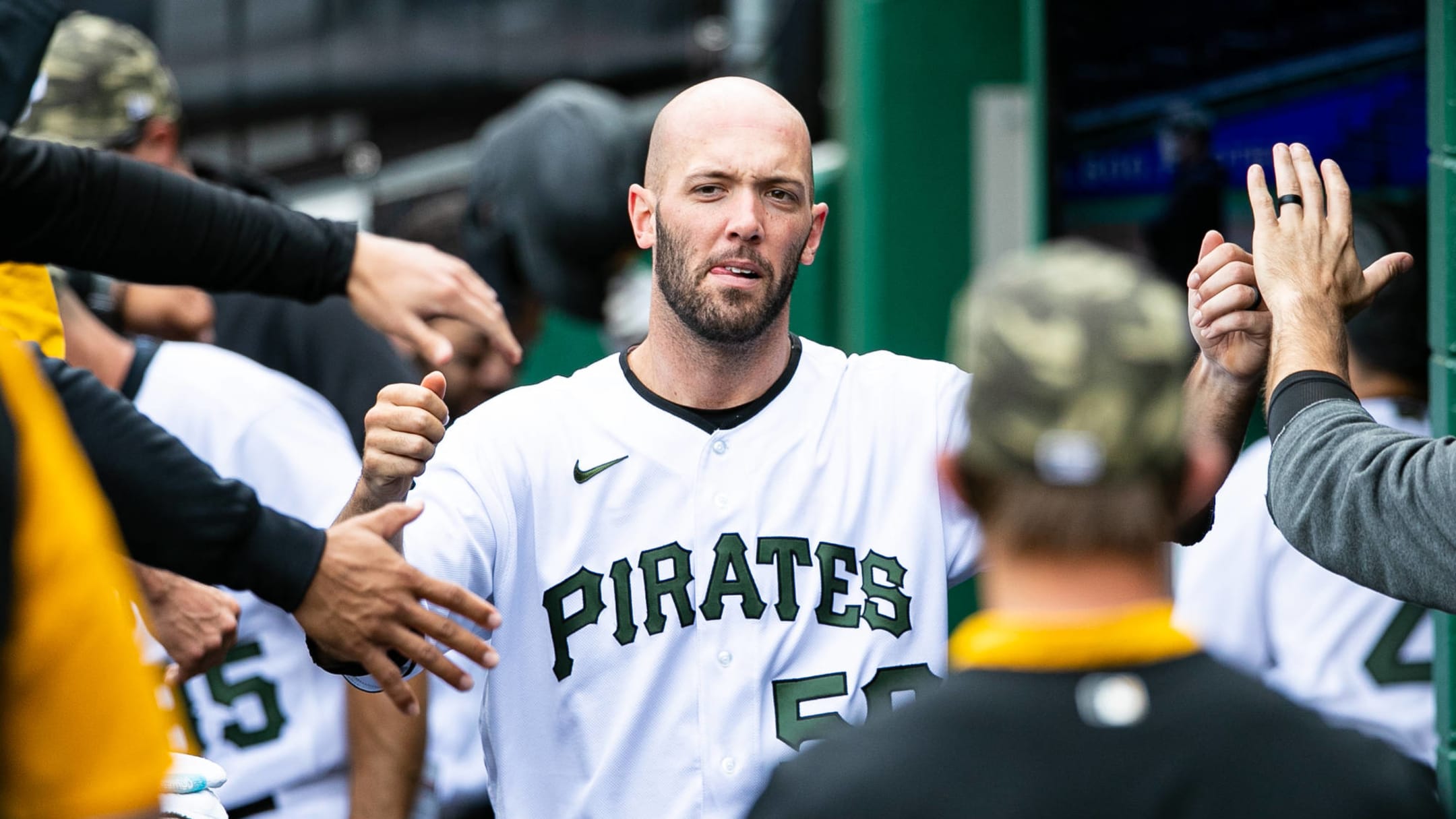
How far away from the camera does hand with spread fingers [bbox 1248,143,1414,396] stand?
2518 millimetres

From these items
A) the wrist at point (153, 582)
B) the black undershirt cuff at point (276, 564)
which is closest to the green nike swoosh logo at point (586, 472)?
the black undershirt cuff at point (276, 564)

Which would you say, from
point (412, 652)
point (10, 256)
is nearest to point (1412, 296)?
point (412, 652)

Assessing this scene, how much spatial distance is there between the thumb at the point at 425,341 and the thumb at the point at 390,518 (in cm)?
42

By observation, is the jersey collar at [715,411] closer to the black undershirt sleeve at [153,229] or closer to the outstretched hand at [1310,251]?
the black undershirt sleeve at [153,229]

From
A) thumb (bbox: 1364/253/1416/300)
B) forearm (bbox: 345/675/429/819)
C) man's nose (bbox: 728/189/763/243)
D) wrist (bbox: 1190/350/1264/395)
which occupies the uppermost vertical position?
man's nose (bbox: 728/189/763/243)

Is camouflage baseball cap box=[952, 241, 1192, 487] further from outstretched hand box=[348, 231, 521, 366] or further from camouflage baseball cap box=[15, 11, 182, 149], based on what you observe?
camouflage baseball cap box=[15, 11, 182, 149]

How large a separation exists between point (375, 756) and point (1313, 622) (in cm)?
206

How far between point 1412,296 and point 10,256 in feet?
10.1

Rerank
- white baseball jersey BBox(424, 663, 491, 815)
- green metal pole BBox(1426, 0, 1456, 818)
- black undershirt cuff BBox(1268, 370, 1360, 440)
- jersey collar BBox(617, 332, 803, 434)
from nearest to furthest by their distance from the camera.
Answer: black undershirt cuff BBox(1268, 370, 1360, 440) < jersey collar BBox(617, 332, 803, 434) < green metal pole BBox(1426, 0, 1456, 818) < white baseball jersey BBox(424, 663, 491, 815)

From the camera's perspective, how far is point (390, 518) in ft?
8.32

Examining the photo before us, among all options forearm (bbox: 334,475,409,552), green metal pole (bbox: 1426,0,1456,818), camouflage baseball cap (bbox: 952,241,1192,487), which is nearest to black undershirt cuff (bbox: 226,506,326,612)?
forearm (bbox: 334,475,409,552)

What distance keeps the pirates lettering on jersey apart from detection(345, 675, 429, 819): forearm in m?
1.11

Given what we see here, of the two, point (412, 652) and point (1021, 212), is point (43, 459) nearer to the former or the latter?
point (412, 652)

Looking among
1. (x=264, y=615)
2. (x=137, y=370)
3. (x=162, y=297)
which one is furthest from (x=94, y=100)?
(x=264, y=615)
